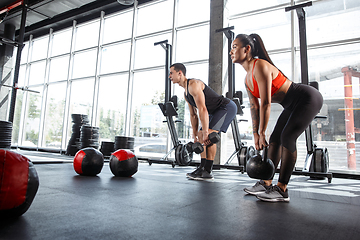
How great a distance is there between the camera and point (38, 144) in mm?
8594

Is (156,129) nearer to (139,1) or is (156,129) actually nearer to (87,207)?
(139,1)

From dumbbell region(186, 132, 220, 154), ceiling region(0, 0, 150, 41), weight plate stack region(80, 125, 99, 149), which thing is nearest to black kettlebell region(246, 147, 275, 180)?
dumbbell region(186, 132, 220, 154)

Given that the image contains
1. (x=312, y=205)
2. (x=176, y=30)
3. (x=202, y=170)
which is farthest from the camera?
(x=176, y=30)

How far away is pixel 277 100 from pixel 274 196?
702mm

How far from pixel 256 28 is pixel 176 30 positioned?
1943 millimetres

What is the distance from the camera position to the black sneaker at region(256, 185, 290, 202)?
1.71 meters

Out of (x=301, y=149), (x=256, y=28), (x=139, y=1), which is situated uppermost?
(x=139, y=1)

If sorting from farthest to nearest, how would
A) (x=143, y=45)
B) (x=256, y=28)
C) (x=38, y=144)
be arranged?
(x=38, y=144) → (x=143, y=45) → (x=256, y=28)

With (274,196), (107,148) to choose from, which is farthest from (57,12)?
(274,196)

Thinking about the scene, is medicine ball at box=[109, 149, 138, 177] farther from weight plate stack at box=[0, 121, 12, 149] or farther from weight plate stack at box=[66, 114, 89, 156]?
weight plate stack at box=[66, 114, 89, 156]

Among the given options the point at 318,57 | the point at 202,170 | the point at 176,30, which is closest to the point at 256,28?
the point at 318,57

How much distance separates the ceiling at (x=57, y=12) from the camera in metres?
7.32

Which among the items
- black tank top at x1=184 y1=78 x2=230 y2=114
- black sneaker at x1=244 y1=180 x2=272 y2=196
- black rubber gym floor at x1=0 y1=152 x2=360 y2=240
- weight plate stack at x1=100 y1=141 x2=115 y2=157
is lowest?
black rubber gym floor at x1=0 y1=152 x2=360 y2=240

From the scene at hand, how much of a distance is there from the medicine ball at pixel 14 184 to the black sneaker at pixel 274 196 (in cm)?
142
